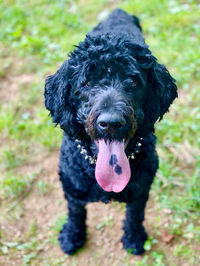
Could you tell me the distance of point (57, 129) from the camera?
4.33m

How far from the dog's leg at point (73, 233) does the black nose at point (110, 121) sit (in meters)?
1.23

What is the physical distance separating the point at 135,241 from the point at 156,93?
150 centimetres

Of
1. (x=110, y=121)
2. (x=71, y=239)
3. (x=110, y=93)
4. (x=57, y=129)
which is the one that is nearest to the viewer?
(x=110, y=121)

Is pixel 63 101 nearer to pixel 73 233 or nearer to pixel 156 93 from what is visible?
pixel 156 93

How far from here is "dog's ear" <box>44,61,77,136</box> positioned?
260 cm

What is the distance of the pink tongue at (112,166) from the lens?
2439mm

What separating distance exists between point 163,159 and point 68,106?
1787 millimetres

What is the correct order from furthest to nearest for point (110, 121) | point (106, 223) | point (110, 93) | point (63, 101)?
point (106, 223), point (63, 101), point (110, 93), point (110, 121)

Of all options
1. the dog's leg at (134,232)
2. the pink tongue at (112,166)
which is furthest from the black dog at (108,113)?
the dog's leg at (134,232)

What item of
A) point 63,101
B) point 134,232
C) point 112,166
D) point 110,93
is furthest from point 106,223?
point 110,93

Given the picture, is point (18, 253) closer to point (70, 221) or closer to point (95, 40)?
point (70, 221)

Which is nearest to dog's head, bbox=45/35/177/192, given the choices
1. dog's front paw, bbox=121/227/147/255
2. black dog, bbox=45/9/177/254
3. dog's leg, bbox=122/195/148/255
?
black dog, bbox=45/9/177/254

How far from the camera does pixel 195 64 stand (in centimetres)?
498

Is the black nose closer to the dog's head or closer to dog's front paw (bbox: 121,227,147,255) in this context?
the dog's head
